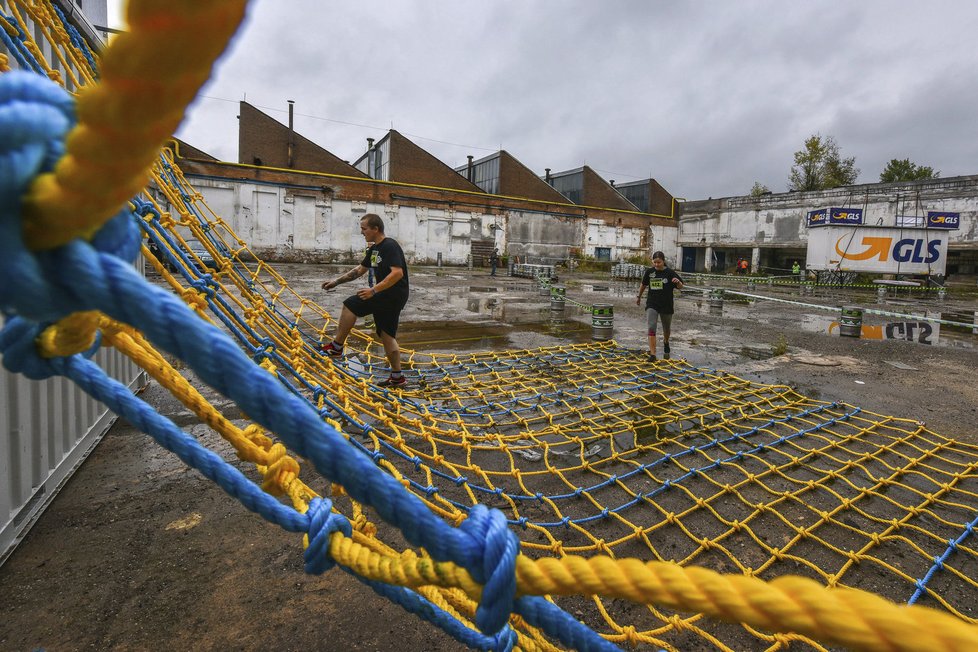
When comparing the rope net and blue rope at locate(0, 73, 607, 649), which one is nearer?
blue rope at locate(0, 73, 607, 649)

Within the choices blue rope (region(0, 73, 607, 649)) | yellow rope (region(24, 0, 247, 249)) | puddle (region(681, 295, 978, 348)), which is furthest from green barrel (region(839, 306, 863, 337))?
yellow rope (region(24, 0, 247, 249))

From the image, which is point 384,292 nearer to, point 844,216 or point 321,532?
point 321,532

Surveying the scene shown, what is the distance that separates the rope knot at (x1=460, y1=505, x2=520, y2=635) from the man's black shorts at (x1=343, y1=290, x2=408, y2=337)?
362 centimetres

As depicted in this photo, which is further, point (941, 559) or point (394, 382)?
point (394, 382)

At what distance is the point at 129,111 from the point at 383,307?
3.87 m

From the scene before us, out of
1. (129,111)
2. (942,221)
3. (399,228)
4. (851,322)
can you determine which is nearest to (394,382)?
(129,111)

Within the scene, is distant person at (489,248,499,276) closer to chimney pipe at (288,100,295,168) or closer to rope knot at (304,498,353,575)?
chimney pipe at (288,100,295,168)

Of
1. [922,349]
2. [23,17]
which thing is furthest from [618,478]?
[922,349]

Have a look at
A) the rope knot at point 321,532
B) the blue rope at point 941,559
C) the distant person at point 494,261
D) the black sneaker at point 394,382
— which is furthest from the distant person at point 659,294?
the distant person at point 494,261

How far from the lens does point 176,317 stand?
0.65 metres

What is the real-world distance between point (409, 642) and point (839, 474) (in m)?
2.82

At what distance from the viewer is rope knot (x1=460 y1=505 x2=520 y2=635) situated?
0.77m

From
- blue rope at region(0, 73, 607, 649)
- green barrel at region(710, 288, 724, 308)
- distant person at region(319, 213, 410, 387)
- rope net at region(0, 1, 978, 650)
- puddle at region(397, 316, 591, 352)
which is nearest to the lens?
blue rope at region(0, 73, 607, 649)

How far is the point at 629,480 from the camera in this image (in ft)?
9.64
